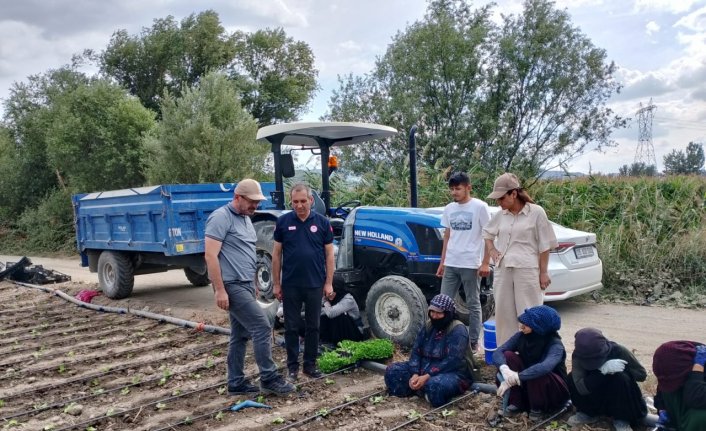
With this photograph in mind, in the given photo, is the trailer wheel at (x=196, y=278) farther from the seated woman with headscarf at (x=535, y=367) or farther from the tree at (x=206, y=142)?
the seated woman with headscarf at (x=535, y=367)

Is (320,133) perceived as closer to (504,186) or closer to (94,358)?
(504,186)

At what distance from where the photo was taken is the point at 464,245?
5.59 meters

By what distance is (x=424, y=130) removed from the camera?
17.7 metres

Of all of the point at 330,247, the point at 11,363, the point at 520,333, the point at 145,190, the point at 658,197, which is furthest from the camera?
the point at 658,197

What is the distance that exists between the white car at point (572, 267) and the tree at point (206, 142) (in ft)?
38.1

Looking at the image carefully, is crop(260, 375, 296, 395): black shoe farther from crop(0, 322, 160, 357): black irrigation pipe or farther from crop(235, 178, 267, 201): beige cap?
crop(0, 322, 160, 357): black irrigation pipe

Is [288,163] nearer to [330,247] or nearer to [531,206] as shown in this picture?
[330,247]

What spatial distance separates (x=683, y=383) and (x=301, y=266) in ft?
9.59

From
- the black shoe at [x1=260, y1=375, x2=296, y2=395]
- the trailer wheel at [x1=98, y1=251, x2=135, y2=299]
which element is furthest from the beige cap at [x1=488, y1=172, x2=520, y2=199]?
the trailer wheel at [x1=98, y1=251, x2=135, y2=299]

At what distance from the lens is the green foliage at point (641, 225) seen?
9273 mm

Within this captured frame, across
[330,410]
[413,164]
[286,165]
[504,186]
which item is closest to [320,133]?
[286,165]

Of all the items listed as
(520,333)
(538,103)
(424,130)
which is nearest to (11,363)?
(520,333)

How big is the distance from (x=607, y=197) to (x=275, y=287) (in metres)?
8.47

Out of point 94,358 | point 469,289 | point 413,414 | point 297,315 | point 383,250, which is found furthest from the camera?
point 383,250
